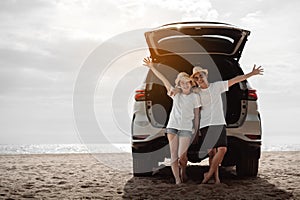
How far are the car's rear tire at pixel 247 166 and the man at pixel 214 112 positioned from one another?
0.77m

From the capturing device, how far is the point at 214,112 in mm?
6918

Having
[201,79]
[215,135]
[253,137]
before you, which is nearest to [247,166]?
[253,137]

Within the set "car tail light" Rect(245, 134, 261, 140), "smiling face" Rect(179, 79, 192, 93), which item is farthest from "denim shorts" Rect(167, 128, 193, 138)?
"car tail light" Rect(245, 134, 261, 140)

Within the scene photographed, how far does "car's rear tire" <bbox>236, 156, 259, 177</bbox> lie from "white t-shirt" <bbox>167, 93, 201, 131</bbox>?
123 cm

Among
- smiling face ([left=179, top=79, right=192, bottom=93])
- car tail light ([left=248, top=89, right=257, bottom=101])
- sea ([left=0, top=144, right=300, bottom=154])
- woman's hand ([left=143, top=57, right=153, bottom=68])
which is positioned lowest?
sea ([left=0, top=144, right=300, bottom=154])

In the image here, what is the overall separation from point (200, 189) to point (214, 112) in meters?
1.12

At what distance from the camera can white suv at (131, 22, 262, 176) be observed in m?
7.29

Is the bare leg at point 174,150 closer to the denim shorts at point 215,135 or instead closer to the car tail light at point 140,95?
the denim shorts at point 215,135

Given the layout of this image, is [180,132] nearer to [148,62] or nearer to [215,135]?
[215,135]

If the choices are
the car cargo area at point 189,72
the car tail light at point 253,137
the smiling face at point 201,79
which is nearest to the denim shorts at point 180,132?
the car cargo area at point 189,72

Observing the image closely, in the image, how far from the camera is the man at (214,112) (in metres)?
6.89

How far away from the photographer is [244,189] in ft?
21.6

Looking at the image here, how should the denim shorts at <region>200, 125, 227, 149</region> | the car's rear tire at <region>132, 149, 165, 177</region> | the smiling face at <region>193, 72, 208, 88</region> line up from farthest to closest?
the car's rear tire at <region>132, 149, 165, 177</region> → the smiling face at <region>193, 72, 208, 88</region> → the denim shorts at <region>200, 125, 227, 149</region>

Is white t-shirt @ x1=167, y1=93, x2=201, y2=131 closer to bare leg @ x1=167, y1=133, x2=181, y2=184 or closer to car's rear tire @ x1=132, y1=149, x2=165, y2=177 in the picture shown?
bare leg @ x1=167, y1=133, x2=181, y2=184
